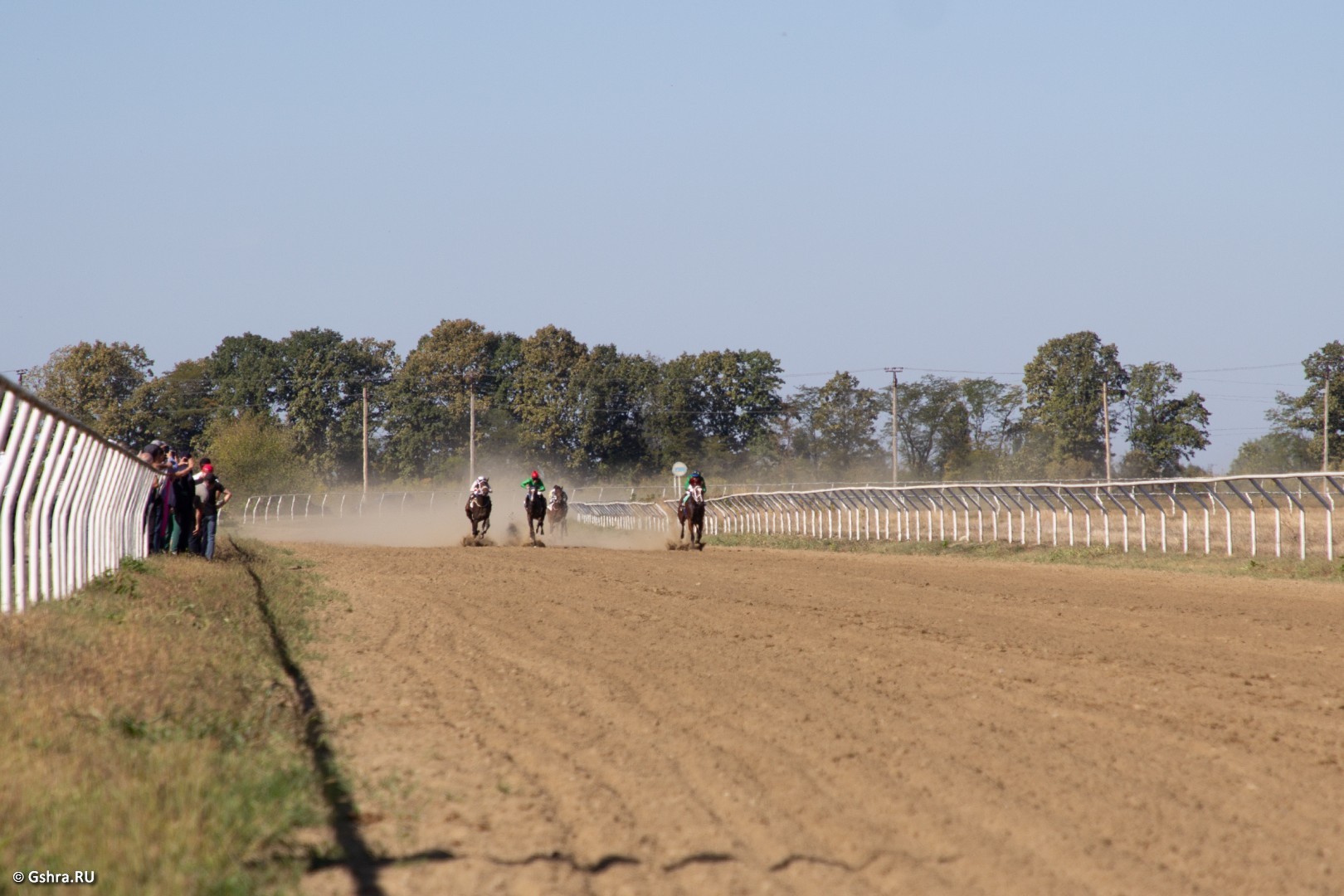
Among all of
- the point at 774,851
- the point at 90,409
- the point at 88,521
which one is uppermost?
the point at 90,409

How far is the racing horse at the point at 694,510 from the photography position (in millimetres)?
29391

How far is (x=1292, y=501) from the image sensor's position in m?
22.2

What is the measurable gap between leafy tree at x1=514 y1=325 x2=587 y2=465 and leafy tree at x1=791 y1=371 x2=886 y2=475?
1563cm

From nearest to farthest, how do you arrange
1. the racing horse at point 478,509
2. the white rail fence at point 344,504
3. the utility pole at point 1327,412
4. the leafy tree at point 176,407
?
1. the racing horse at point 478,509
2. the utility pole at point 1327,412
3. the white rail fence at point 344,504
4. the leafy tree at point 176,407

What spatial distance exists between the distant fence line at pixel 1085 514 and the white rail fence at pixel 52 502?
16455 mm

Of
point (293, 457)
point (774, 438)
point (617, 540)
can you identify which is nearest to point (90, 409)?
point (293, 457)

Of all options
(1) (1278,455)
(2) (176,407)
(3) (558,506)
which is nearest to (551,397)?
(2) (176,407)

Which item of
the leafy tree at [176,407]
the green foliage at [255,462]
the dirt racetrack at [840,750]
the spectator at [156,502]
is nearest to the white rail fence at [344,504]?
the green foliage at [255,462]

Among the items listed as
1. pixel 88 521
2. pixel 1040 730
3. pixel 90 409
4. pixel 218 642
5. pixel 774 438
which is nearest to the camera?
pixel 1040 730

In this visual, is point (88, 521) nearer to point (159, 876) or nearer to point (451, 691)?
point (451, 691)

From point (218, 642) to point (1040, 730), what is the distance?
5442 mm

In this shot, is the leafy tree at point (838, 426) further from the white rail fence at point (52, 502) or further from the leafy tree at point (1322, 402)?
the white rail fence at point (52, 502)

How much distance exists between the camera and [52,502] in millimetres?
10742

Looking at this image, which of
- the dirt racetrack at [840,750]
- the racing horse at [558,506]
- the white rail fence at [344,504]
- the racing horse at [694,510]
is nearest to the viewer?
the dirt racetrack at [840,750]
